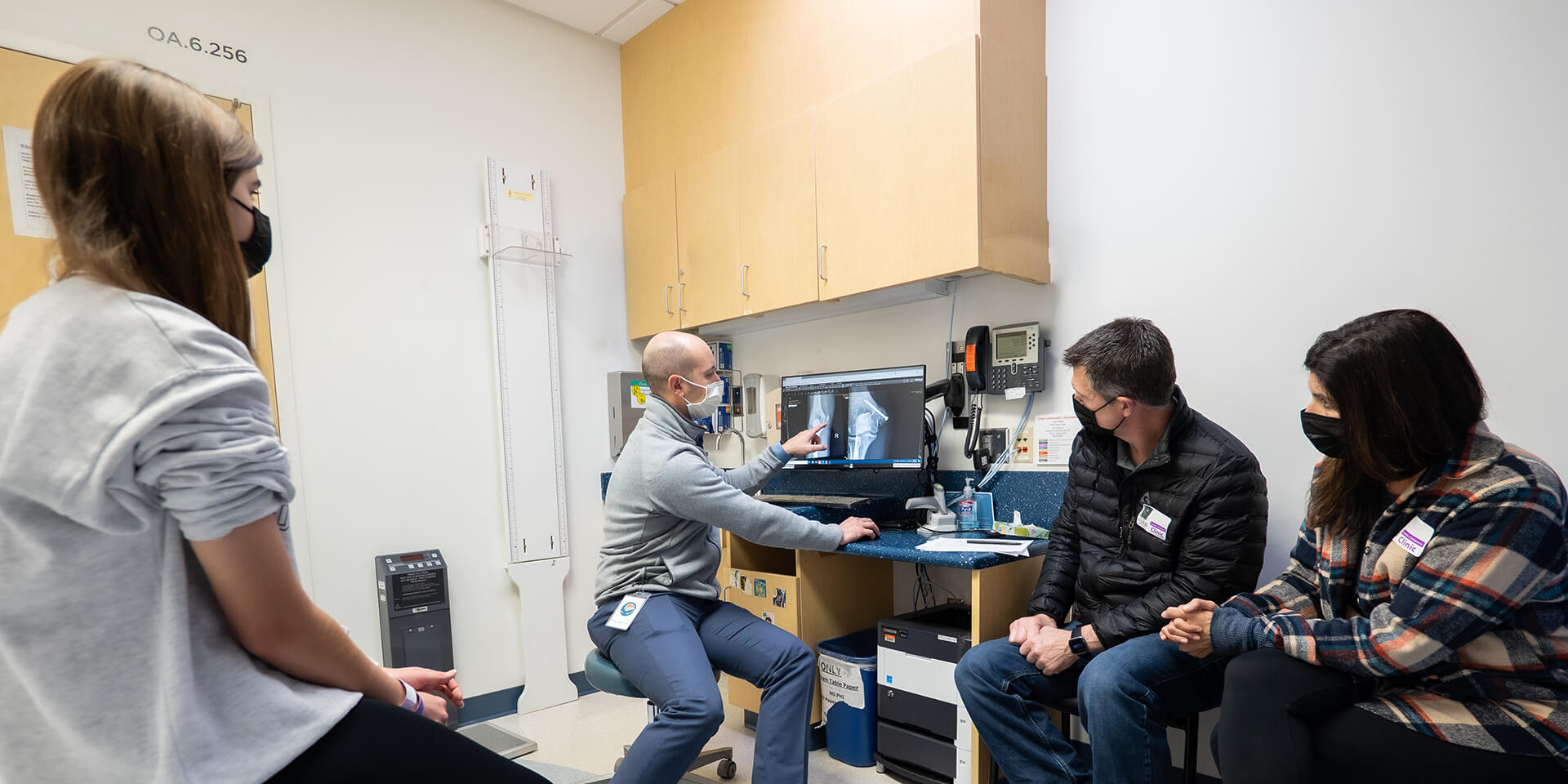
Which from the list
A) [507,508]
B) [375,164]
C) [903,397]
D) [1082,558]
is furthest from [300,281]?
[1082,558]

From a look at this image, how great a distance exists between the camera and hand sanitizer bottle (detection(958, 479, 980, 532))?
259cm

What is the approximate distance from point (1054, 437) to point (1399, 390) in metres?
1.22

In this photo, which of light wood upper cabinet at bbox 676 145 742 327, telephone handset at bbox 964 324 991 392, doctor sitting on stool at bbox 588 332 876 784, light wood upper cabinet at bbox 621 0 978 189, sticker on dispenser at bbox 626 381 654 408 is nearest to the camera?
doctor sitting on stool at bbox 588 332 876 784

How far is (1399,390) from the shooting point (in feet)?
4.46

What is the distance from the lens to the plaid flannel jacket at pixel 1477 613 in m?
1.23

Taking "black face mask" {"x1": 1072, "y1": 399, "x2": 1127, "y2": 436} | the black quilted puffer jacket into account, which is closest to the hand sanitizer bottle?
the black quilted puffer jacket

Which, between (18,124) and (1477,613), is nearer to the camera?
(1477,613)

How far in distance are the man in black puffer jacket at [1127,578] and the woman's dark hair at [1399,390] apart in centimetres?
40

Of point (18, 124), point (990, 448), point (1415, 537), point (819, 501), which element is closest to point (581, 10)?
point (18, 124)

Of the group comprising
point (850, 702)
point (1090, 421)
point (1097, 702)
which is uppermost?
point (1090, 421)

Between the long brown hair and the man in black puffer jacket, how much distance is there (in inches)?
69.9

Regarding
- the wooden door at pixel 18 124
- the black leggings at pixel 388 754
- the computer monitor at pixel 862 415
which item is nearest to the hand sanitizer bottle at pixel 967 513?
the computer monitor at pixel 862 415

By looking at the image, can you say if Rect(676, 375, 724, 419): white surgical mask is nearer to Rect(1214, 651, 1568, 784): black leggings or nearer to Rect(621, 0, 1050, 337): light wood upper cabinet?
Rect(621, 0, 1050, 337): light wood upper cabinet

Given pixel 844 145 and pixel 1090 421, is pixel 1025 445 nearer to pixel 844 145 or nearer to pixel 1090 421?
pixel 1090 421
